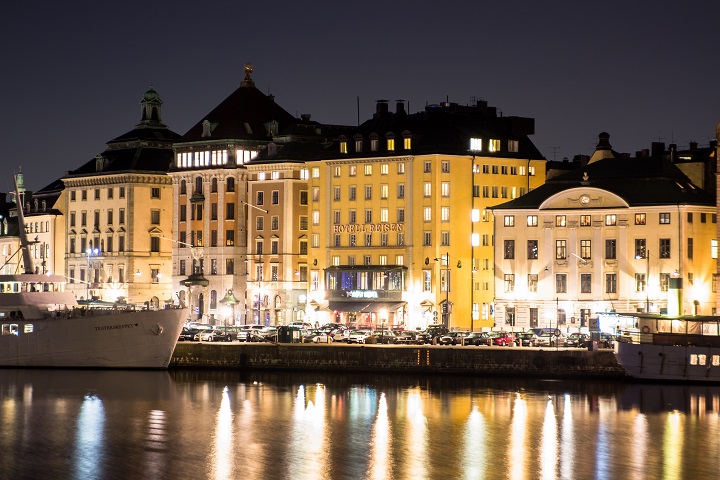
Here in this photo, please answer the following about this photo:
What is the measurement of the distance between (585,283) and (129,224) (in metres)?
56.2

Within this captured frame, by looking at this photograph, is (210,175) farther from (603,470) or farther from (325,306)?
(603,470)

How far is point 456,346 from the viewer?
12412cm

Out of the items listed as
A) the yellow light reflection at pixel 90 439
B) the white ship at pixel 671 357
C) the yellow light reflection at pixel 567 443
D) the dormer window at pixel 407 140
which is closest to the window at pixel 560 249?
the dormer window at pixel 407 140

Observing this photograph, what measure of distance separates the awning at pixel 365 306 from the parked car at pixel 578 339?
24.2 metres

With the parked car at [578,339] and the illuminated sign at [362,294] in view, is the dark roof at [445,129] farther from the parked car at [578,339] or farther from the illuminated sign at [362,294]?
the parked car at [578,339]

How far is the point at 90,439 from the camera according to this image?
3711 inches

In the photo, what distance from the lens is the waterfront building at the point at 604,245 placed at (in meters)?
140

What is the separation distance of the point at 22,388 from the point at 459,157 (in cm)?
4968

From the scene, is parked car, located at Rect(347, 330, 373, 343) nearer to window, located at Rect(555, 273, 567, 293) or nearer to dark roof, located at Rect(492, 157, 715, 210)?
window, located at Rect(555, 273, 567, 293)

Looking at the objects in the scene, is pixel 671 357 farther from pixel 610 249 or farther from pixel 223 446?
pixel 223 446

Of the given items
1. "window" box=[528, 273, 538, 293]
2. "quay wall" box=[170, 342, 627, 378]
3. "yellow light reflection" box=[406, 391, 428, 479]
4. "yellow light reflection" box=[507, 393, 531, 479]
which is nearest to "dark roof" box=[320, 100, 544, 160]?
"window" box=[528, 273, 538, 293]

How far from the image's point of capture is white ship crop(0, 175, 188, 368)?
130 meters

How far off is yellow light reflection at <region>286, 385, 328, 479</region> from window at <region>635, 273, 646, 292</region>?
121 ft

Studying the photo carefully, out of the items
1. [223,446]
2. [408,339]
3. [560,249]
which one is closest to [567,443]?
[223,446]
